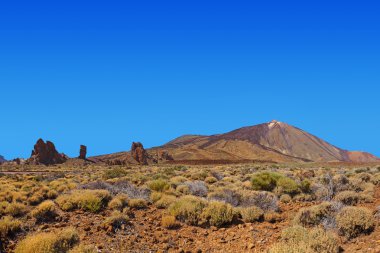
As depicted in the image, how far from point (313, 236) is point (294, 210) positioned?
5.05 metres

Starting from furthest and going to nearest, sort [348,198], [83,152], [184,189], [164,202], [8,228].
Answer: [83,152], [184,189], [348,198], [164,202], [8,228]

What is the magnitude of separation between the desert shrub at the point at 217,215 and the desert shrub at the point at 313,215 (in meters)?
2.06

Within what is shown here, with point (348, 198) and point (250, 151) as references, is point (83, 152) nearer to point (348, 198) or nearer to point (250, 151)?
point (250, 151)

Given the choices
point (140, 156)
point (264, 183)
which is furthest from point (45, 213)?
point (140, 156)

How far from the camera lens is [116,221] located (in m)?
12.1

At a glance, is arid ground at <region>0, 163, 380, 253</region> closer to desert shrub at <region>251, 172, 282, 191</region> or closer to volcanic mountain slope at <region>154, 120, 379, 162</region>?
desert shrub at <region>251, 172, 282, 191</region>

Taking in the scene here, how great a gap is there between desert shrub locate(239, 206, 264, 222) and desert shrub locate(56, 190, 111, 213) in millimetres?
5126

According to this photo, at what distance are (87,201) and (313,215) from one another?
7.77 meters

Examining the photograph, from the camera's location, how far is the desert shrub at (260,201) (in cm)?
1389

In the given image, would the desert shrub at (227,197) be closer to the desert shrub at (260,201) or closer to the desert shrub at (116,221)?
the desert shrub at (260,201)

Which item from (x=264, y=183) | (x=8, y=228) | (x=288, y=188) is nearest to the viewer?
(x=8, y=228)

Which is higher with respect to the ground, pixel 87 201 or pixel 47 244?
pixel 87 201

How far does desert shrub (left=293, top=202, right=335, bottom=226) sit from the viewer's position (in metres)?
11.2

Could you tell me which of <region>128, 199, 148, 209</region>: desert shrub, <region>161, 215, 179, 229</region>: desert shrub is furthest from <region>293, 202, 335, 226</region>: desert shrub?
<region>128, 199, 148, 209</region>: desert shrub
